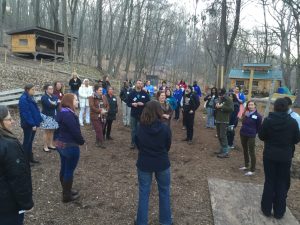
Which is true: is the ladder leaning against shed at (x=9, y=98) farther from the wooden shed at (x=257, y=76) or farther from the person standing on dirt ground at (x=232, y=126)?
the wooden shed at (x=257, y=76)

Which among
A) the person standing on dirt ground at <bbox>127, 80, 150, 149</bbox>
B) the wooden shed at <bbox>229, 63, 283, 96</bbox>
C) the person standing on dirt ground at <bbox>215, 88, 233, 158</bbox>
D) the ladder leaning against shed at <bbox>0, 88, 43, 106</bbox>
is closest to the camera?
the person standing on dirt ground at <bbox>215, 88, 233, 158</bbox>

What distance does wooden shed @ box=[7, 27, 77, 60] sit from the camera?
84.9ft

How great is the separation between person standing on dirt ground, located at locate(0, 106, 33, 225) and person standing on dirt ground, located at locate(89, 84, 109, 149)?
17.9 ft

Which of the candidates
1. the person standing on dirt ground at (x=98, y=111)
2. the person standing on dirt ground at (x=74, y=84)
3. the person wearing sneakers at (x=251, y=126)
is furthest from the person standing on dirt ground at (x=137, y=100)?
the person standing on dirt ground at (x=74, y=84)

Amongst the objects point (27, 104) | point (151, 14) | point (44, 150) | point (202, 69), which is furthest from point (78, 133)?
point (202, 69)

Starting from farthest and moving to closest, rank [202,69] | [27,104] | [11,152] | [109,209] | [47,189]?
[202,69], [27,104], [47,189], [109,209], [11,152]

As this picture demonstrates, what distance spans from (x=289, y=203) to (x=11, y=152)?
5176 mm

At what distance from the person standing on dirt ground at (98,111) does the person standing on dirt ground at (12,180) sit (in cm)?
546

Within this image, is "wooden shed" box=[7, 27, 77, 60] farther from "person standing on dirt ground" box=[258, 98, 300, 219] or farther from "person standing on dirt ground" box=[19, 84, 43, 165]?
"person standing on dirt ground" box=[258, 98, 300, 219]

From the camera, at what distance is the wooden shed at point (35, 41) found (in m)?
25.9

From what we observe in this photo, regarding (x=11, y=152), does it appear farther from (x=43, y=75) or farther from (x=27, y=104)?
(x=43, y=75)

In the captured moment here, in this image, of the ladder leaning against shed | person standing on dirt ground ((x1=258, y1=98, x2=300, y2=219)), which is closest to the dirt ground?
person standing on dirt ground ((x1=258, y1=98, x2=300, y2=219))

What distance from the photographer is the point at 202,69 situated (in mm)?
59094

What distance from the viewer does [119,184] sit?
601 centimetres
